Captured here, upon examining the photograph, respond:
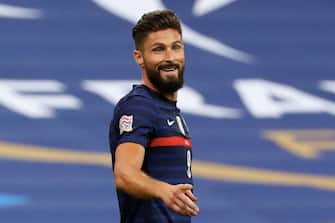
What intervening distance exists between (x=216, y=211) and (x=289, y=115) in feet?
2.21

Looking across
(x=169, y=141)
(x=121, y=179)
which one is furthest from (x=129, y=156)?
(x=169, y=141)

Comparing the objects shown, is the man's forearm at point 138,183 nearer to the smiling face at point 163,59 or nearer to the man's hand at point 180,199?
the man's hand at point 180,199

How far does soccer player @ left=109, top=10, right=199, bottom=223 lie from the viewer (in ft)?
10.9

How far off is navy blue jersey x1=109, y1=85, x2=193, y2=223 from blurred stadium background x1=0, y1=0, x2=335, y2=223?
2899 mm

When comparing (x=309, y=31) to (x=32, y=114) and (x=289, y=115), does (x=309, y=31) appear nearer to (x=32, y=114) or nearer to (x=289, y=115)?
(x=289, y=115)

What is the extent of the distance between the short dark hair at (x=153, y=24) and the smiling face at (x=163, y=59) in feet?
0.04

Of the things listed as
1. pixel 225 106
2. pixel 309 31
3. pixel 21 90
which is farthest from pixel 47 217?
pixel 309 31

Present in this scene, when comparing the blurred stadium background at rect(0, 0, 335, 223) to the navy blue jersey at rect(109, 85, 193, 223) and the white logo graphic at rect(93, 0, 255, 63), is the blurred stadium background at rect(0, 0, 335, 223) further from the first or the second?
the navy blue jersey at rect(109, 85, 193, 223)

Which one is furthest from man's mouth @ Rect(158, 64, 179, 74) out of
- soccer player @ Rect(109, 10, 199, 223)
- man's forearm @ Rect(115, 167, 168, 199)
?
man's forearm @ Rect(115, 167, 168, 199)

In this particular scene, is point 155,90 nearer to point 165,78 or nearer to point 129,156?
point 165,78

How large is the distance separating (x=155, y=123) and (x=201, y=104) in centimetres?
320

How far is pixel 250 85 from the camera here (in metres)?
6.56

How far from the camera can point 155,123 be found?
3.35m

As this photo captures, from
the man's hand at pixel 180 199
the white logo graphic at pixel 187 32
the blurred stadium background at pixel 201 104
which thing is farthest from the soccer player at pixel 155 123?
the white logo graphic at pixel 187 32
